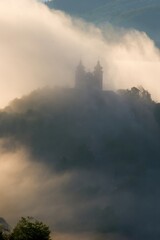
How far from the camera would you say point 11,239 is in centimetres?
17812

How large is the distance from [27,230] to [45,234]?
586 centimetres

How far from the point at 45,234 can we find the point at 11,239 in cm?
1282

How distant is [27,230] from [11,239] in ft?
32.1

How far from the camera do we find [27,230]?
563 feet

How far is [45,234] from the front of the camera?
6801 inches
